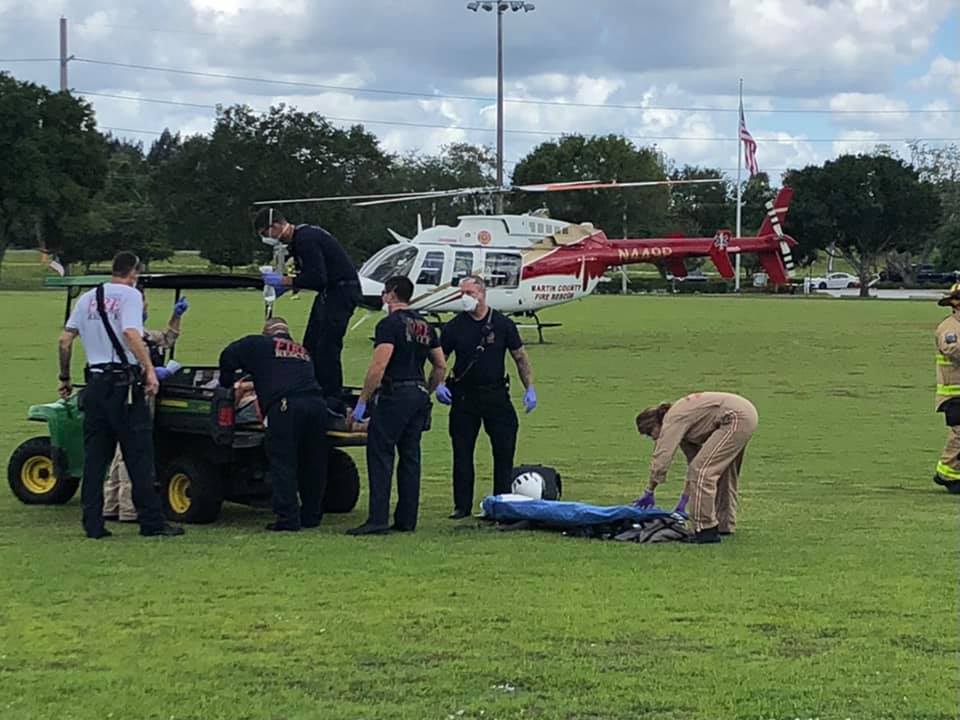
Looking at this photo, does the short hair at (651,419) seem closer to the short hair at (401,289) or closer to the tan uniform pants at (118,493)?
the short hair at (401,289)

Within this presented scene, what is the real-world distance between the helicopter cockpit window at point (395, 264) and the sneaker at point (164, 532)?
24703 millimetres

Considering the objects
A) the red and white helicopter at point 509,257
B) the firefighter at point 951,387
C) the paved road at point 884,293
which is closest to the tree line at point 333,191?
the paved road at point 884,293

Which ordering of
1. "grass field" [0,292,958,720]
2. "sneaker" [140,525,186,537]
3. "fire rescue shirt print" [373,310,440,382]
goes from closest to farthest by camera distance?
"grass field" [0,292,958,720], "sneaker" [140,525,186,537], "fire rescue shirt print" [373,310,440,382]

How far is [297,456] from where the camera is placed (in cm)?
1099

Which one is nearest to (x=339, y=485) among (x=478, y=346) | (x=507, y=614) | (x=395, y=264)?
(x=478, y=346)

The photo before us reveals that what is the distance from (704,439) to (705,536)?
2.31 feet

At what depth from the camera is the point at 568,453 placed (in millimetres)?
16250

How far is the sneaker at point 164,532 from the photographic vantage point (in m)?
10.6

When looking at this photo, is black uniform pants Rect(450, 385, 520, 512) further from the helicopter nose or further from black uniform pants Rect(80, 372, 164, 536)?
the helicopter nose

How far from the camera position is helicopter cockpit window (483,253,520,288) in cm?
3712

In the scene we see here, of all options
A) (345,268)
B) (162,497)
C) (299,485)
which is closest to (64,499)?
(162,497)

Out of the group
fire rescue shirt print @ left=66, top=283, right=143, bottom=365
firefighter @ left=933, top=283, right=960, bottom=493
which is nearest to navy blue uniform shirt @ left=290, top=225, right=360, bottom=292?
fire rescue shirt print @ left=66, top=283, right=143, bottom=365

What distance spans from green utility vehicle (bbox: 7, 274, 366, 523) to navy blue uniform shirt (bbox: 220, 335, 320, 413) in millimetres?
242

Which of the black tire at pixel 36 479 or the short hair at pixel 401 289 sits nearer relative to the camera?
the short hair at pixel 401 289
